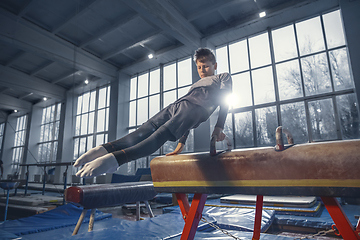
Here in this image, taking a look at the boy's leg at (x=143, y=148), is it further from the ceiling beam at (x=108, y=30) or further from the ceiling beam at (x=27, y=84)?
the ceiling beam at (x=27, y=84)

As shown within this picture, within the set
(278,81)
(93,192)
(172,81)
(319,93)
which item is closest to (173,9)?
(172,81)

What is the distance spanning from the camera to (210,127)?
290 inches

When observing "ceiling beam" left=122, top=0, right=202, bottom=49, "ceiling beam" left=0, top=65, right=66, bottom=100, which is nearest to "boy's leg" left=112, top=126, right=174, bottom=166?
"ceiling beam" left=122, top=0, right=202, bottom=49

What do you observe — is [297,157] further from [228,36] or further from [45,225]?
[228,36]

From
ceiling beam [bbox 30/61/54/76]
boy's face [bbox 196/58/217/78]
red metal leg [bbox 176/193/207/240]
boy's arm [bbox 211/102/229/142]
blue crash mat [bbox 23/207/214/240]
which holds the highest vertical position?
ceiling beam [bbox 30/61/54/76]

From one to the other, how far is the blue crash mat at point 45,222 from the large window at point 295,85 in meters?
5.08

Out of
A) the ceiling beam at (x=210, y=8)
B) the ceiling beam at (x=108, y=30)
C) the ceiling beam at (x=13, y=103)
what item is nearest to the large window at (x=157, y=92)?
the ceiling beam at (x=210, y=8)

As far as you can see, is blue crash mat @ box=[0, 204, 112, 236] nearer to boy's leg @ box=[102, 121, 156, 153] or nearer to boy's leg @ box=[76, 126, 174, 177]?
boy's leg @ box=[102, 121, 156, 153]

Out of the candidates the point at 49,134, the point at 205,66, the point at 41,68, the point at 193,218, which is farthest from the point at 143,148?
the point at 49,134

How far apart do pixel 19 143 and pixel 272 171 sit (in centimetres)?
1741

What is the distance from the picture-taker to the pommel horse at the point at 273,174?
1067mm

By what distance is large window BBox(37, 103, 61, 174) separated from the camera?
1279cm

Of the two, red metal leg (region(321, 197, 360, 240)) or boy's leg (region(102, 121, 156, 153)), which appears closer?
red metal leg (region(321, 197, 360, 240))

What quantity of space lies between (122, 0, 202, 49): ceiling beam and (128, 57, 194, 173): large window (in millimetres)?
1402
